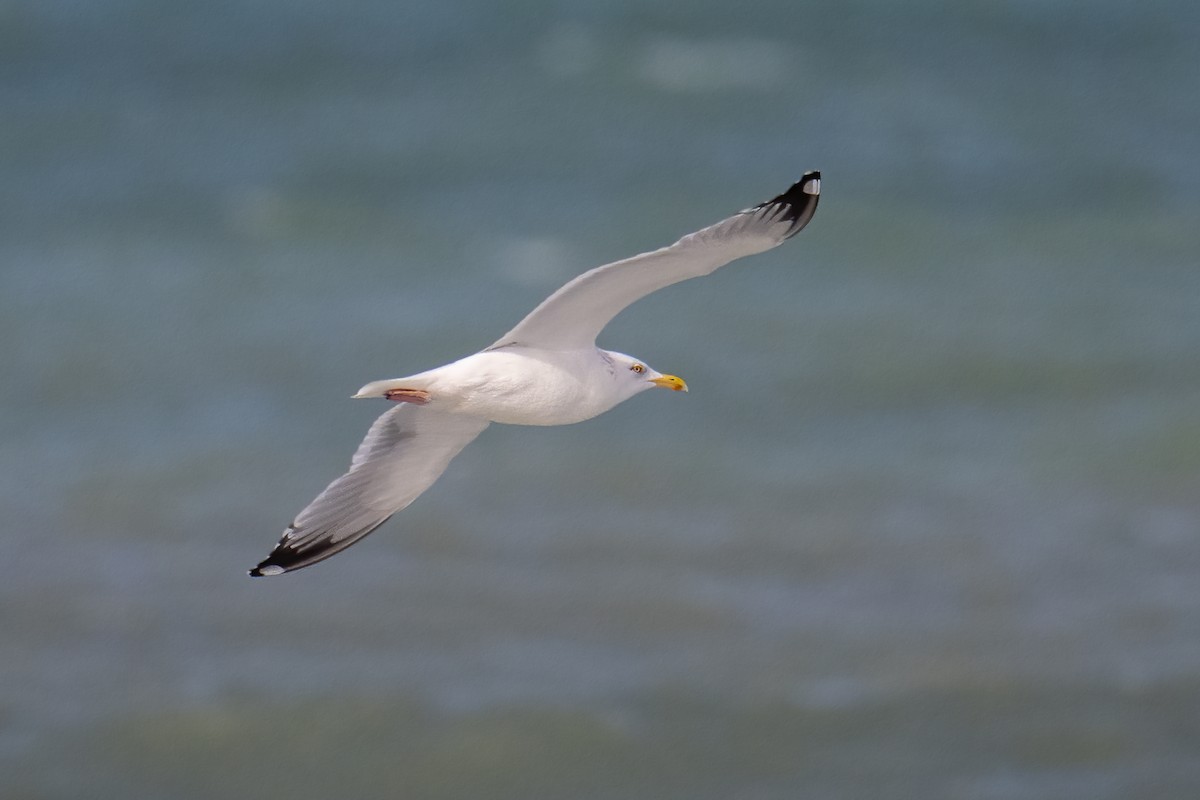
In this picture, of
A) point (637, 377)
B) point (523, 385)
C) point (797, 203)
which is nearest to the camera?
point (797, 203)

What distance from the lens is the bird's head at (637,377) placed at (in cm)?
595

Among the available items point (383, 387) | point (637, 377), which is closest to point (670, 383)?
point (637, 377)

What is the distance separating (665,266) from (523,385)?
57cm

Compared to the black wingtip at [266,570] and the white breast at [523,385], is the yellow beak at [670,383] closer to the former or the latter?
the white breast at [523,385]

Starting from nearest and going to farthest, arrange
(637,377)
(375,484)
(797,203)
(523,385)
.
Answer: (797,203) < (523,385) < (637,377) < (375,484)

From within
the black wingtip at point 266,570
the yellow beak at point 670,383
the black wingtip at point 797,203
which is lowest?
the black wingtip at point 266,570

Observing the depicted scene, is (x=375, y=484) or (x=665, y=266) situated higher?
(x=665, y=266)

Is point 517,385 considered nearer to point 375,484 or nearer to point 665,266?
point 665,266

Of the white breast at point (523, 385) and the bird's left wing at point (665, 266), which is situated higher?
the bird's left wing at point (665, 266)

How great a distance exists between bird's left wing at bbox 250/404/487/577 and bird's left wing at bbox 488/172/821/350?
2.14 feet

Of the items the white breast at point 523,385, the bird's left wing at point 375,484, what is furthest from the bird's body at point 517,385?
the bird's left wing at point 375,484

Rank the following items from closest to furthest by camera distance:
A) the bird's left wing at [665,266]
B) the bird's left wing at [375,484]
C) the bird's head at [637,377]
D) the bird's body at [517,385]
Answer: the bird's left wing at [665,266] → the bird's body at [517,385] → the bird's head at [637,377] → the bird's left wing at [375,484]

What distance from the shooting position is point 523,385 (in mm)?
5656

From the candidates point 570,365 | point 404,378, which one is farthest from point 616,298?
point 404,378
